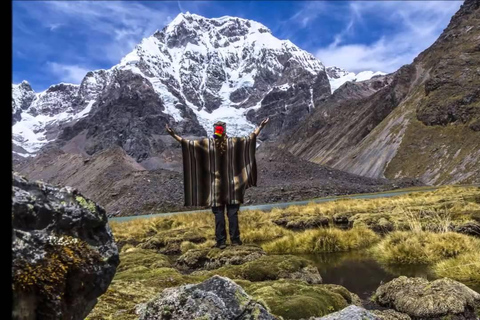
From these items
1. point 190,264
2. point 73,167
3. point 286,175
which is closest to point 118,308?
point 190,264

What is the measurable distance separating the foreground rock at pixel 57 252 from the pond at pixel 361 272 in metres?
6.05

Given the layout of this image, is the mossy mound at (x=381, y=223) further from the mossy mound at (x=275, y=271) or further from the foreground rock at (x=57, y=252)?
the foreground rock at (x=57, y=252)

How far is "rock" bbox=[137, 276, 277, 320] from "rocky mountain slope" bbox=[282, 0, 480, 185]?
322 feet

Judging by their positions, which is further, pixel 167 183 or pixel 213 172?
pixel 167 183

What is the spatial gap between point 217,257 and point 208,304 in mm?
8005

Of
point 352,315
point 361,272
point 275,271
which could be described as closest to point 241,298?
point 352,315

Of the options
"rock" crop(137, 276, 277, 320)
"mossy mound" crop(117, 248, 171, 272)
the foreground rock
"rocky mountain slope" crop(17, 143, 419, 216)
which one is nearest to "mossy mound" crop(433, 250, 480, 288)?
"rock" crop(137, 276, 277, 320)

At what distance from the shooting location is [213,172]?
12836 millimetres

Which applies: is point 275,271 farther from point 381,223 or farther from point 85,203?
point 381,223

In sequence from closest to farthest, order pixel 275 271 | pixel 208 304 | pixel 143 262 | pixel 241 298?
pixel 208 304 < pixel 241 298 < pixel 275 271 < pixel 143 262

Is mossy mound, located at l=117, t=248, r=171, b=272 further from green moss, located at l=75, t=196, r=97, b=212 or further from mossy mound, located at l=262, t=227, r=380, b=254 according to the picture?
green moss, located at l=75, t=196, r=97, b=212

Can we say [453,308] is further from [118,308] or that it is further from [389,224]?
[389,224]

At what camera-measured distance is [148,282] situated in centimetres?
802

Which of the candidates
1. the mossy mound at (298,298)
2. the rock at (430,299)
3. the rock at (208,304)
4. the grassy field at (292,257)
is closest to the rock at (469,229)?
the grassy field at (292,257)
